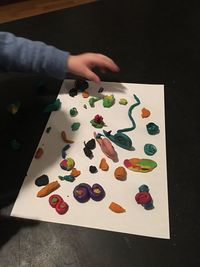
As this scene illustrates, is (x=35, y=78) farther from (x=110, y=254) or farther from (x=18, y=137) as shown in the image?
(x=110, y=254)

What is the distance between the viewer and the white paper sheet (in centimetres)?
43

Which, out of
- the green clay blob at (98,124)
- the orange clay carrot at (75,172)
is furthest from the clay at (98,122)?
the orange clay carrot at (75,172)

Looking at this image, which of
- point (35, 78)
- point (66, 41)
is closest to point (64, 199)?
point (35, 78)

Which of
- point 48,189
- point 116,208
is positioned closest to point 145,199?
point 116,208

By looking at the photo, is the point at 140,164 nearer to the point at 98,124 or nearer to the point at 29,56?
the point at 98,124

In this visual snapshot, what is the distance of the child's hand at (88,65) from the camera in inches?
23.3

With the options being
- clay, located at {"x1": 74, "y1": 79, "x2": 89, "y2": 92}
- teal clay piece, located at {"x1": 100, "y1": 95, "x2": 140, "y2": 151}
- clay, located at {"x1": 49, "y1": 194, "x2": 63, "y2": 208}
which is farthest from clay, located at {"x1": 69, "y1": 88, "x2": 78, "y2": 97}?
clay, located at {"x1": 49, "y1": 194, "x2": 63, "y2": 208}

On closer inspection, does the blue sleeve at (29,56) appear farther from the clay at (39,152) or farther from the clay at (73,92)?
the clay at (39,152)

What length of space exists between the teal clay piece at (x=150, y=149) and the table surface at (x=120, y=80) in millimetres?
27

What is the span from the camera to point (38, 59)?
57cm

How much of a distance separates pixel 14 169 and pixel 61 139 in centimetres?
10

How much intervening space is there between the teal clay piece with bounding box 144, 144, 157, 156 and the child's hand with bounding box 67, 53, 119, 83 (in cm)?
17

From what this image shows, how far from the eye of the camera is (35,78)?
0.63 m

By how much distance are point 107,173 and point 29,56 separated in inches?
10.5
